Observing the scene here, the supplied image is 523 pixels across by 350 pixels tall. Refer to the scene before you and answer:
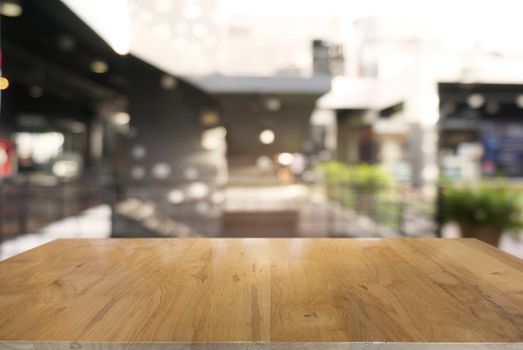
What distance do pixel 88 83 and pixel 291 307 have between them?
29.6 feet

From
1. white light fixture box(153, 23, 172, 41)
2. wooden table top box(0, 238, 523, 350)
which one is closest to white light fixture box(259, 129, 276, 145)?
white light fixture box(153, 23, 172, 41)

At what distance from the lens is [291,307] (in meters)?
0.73

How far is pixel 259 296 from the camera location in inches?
30.9

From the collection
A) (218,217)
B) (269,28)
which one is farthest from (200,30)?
(269,28)

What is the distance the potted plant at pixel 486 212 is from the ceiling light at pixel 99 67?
485 cm

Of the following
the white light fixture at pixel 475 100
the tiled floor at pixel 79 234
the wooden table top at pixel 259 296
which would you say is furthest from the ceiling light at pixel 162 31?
the white light fixture at pixel 475 100

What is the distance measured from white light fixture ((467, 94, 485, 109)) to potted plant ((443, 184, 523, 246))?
15.9ft

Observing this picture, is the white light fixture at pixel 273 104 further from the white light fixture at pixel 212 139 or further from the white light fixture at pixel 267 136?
the white light fixture at pixel 212 139

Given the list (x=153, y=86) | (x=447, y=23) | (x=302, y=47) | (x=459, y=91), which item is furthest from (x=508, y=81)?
(x=153, y=86)

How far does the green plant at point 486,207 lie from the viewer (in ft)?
13.0

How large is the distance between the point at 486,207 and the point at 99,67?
17.9ft

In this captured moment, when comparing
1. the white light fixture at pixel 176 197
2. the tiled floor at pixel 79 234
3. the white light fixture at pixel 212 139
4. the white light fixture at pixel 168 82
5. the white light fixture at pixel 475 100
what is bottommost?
the tiled floor at pixel 79 234

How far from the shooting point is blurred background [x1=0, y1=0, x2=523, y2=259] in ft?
14.6

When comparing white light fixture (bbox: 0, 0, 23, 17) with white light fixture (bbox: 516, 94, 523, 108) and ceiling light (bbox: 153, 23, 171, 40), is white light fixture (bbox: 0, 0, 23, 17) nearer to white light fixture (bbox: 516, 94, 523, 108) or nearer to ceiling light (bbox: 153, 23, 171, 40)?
ceiling light (bbox: 153, 23, 171, 40)
